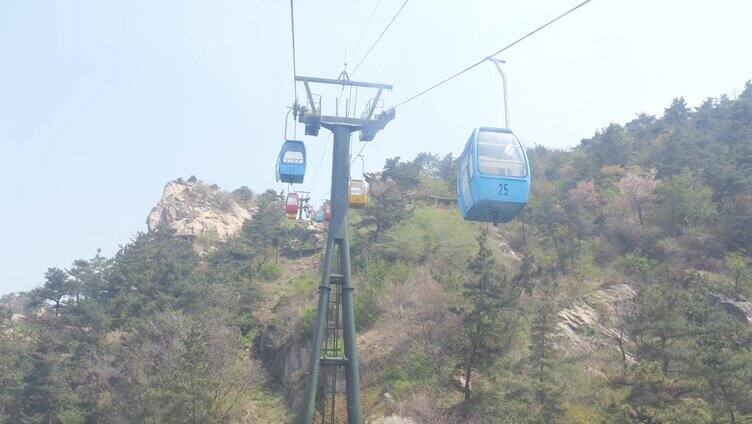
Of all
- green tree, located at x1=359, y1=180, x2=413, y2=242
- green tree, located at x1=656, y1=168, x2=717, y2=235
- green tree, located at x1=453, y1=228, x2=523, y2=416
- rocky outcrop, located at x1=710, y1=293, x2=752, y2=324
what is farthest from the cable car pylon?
green tree, located at x1=656, y1=168, x2=717, y2=235

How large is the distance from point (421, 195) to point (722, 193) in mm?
23128

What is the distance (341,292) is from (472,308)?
297 inches

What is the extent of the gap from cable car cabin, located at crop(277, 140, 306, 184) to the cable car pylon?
88 cm

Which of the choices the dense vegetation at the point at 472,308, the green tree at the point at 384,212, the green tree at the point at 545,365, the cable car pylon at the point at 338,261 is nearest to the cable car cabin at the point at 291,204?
the dense vegetation at the point at 472,308

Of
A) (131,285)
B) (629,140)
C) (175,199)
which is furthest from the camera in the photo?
(175,199)

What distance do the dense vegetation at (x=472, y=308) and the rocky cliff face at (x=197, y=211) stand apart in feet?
48.0

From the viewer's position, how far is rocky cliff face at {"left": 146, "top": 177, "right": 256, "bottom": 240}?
2781 inches

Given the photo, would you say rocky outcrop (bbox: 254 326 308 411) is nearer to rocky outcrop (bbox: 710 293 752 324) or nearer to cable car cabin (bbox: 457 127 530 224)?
cable car cabin (bbox: 457 127 530 224)

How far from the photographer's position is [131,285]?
40.2 meters

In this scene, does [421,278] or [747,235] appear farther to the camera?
[747,235]

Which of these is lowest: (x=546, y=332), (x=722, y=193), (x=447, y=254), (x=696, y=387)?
(x=696, y=387)

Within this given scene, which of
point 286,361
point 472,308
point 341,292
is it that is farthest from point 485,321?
point 286,361

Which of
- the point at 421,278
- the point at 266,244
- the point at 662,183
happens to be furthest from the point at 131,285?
the point at 662,183

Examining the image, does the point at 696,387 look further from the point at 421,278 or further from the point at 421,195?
the point at 421,195
